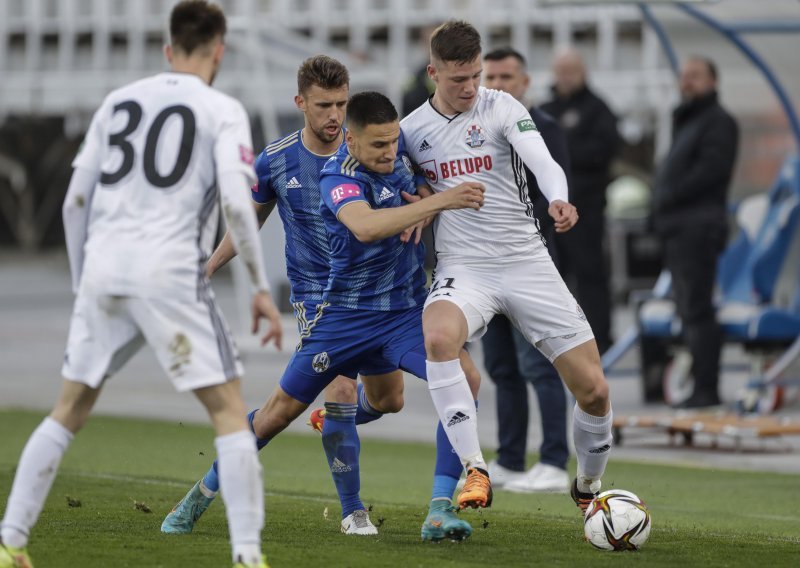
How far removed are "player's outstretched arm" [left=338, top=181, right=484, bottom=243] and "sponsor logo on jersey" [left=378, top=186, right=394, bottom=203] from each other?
34 cm

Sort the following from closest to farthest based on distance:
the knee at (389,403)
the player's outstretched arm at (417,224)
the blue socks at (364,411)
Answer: the player's outstretched arm at (417,224)
the knee at (389,403)
the blue socks at (364,411)

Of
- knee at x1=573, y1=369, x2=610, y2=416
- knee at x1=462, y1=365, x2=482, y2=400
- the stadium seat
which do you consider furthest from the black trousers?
knee at x1=462, y1=365, x2=482, y2=400

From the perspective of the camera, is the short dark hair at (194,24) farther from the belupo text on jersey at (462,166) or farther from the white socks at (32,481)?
the belupo text on jersey at (462,166)

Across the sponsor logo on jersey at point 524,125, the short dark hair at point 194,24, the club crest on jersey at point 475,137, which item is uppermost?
the short dark hair at point 194,24

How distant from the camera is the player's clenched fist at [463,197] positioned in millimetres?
6598

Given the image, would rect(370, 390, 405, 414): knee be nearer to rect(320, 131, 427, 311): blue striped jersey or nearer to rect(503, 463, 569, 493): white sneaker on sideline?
rect(320, 131, 427, 311): blue striped jersey

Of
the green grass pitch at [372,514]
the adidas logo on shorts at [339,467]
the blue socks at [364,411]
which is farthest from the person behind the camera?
the blue socks at [364,411]

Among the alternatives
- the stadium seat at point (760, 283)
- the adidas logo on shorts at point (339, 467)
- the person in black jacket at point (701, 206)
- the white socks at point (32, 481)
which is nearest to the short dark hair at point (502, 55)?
the adidas logo on shorts at point (339, 467)

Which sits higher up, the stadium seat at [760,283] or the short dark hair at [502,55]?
the short dark hair at [502,55]

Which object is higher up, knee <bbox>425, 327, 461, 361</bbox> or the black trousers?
knee <bbox>425, 327, 461, 361</bbox>

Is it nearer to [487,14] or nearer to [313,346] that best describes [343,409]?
[313,346]

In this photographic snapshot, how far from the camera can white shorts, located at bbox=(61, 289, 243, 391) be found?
5.54m

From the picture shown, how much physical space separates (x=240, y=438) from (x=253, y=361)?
1307 centimetres

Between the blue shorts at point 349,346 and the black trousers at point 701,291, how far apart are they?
610 cm
